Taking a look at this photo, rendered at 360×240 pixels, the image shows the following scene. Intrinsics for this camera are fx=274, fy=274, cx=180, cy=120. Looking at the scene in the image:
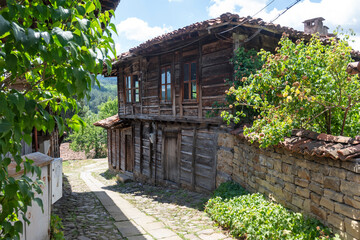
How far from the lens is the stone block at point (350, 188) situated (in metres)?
3.50

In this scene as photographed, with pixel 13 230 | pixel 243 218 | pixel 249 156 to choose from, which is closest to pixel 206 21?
pixel 249 156

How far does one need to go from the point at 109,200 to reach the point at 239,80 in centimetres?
527

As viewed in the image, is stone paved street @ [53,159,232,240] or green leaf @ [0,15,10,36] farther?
stone paved street @ [53,159,232,240]

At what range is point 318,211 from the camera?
4.21 metres

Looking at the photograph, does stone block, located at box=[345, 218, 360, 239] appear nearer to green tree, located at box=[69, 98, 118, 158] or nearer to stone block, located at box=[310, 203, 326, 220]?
stone block, located at box=[310, 203, 326, 220]

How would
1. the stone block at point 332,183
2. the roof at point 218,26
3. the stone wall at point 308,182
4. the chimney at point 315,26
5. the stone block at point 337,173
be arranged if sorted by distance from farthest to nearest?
the chimney at point 315,26
the roof at point 218,26
the stone block at point 332,183
the stone block at point 337,173
the stone wall at point 308,182

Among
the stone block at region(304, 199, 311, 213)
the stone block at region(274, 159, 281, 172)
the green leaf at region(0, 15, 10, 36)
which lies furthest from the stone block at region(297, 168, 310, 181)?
the green leaf at region(0, 15, 10, 36)

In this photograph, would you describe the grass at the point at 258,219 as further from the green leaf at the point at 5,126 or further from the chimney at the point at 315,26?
the chimney at the point at 315,26

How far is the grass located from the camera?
4145 millimetres

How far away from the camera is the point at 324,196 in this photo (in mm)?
4094

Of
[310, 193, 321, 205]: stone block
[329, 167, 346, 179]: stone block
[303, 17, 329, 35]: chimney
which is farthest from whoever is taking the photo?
[303, 17, 329, 35]: chimney

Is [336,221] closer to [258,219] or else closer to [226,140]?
[258,219]

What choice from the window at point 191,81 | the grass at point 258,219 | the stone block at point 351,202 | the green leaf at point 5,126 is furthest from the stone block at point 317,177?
the window at point 191,81

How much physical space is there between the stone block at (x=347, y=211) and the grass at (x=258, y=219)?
0.39 meters
